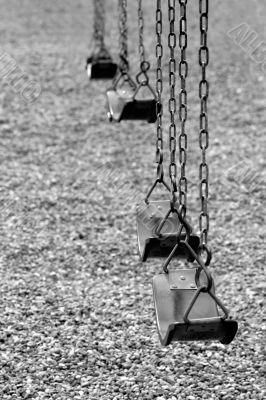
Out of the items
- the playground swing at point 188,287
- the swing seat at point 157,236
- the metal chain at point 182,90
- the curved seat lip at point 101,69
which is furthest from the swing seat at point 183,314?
the curved seat lip at point 101,69

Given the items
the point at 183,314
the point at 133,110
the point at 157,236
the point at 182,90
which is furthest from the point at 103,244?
the point at 182,90

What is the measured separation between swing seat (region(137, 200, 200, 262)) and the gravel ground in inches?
30.0

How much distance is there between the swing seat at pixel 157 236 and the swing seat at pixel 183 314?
0.11 m

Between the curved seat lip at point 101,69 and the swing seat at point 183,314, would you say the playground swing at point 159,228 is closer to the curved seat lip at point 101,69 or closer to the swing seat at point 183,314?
the swing seat at point 183,314

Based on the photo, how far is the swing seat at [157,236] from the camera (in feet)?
9.46

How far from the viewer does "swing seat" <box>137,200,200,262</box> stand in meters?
2.88

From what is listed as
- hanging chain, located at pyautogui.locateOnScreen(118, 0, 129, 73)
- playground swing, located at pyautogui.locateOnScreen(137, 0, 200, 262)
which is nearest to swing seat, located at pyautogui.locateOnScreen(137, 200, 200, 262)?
playground swing, located at pyautogui.locateOnScreen(137, 0, 200, 262)

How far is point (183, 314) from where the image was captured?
102 inches

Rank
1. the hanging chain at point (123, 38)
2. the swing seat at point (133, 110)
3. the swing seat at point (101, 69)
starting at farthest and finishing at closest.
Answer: the swing seat at point (101, 69)
the hanging chain at point (123, 38)
the swing seat at point (133, 110)

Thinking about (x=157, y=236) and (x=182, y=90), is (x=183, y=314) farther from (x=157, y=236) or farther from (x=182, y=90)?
(x=182, y=90)

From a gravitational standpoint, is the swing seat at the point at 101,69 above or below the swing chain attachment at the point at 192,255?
below

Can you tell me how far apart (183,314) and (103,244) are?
2.36 meters

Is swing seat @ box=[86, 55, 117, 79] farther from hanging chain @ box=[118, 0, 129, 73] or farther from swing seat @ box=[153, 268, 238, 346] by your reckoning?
swing seat @ box=[153, 268, 238, 346]

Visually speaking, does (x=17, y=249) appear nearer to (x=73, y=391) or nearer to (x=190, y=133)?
(x=73, y=391)
